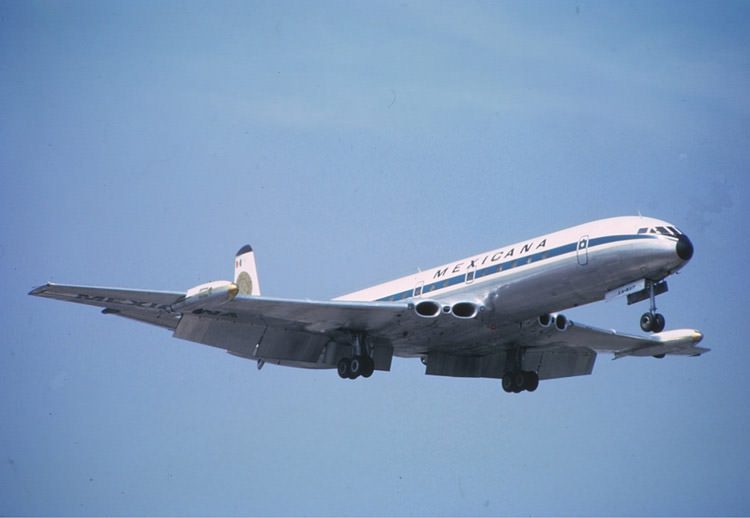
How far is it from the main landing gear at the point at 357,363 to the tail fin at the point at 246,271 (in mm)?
6185

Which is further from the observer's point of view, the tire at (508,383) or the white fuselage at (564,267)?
the tire at (508,383)

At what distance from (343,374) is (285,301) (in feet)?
8.73

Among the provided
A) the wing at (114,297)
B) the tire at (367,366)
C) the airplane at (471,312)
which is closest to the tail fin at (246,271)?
the airplane at (471,312)

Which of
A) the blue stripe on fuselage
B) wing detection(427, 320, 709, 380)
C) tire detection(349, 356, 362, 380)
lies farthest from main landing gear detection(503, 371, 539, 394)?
tire detection(349, 356, 362, 380)

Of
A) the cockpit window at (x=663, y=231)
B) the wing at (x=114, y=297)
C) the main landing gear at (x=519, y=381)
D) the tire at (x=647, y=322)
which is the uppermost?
the cockpit window at (x=663, y=231)

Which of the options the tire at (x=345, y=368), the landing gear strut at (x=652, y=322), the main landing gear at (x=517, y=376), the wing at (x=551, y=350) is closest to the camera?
the landing gear strut at (x=652, y=322)

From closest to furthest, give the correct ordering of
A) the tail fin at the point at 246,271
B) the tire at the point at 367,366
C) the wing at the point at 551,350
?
the tire at the point at 367,366 → the wing at the point at 551,350 → the tail fin at the point at 246,271

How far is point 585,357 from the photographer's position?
111 feet

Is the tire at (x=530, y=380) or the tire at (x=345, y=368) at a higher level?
the tire at (x=530, y=380)

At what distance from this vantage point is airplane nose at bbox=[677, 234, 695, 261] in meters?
24.9

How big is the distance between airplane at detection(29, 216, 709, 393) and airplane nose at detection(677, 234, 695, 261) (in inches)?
0.8

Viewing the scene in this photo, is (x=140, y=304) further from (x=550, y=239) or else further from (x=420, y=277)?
(x=550, y=239)

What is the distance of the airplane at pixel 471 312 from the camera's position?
25.5 meters

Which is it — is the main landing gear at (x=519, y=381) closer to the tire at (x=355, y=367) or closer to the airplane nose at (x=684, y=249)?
the tire at (x=355, y=367)
